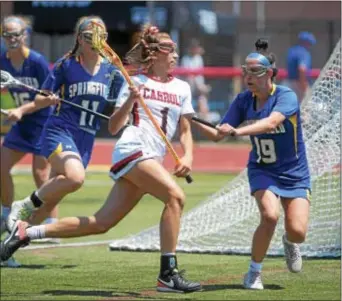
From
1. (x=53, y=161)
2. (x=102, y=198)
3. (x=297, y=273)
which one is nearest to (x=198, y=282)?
(x=297, y=273)

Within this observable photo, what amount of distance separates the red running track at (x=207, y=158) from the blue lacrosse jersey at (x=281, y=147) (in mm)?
10252

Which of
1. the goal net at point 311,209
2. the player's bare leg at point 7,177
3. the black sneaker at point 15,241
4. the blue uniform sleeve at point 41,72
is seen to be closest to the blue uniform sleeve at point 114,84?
the blue uniform sleeve at point 41,72

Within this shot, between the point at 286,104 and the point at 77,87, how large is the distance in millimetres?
1910

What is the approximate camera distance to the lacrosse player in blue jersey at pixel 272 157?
8.38 m

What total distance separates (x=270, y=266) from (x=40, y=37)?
16.1 meters

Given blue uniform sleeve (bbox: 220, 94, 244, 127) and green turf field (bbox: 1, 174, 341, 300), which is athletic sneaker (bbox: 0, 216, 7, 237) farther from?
blue uniform sleeve (bbox: 220, 94, 244, 127)

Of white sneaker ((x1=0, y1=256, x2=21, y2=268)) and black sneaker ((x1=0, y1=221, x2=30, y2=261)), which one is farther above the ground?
black sneaker ((x1=0, y1=221, x2=30, y2=261))

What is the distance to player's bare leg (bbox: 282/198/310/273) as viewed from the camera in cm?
845

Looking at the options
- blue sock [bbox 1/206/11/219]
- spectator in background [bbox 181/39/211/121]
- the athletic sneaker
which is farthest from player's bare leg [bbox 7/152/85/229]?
spectator in background [bbox 181/39/211/121]

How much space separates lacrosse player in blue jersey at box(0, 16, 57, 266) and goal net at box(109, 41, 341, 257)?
995mm

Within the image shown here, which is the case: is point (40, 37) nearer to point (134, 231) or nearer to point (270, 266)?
point (134, 231)

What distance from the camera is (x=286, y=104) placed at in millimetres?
8484

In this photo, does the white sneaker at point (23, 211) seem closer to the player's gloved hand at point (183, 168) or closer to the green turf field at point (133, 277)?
the green turf field at point (133, 277)

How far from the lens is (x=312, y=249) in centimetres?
1000
